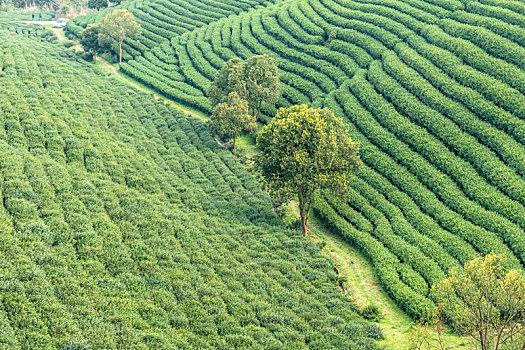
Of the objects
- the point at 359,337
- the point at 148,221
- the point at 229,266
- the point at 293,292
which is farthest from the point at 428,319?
the point at 148,221

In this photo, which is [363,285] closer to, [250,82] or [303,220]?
[303,220]

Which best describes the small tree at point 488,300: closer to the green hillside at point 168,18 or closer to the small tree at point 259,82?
the small tree at point 259,82

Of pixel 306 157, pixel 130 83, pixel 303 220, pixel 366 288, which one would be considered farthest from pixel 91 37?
pixel 366 288

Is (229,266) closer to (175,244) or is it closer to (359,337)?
(175,244)

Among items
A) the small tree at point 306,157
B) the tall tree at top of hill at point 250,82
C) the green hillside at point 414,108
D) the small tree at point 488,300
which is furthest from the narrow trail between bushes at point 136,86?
the small tree at point 488,300

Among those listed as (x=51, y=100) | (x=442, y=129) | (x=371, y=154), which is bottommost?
(x=51, y=100)

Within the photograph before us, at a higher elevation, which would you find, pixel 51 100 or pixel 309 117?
pixel 309 117

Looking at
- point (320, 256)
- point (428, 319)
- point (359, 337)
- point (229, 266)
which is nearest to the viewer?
point (359, 337)
